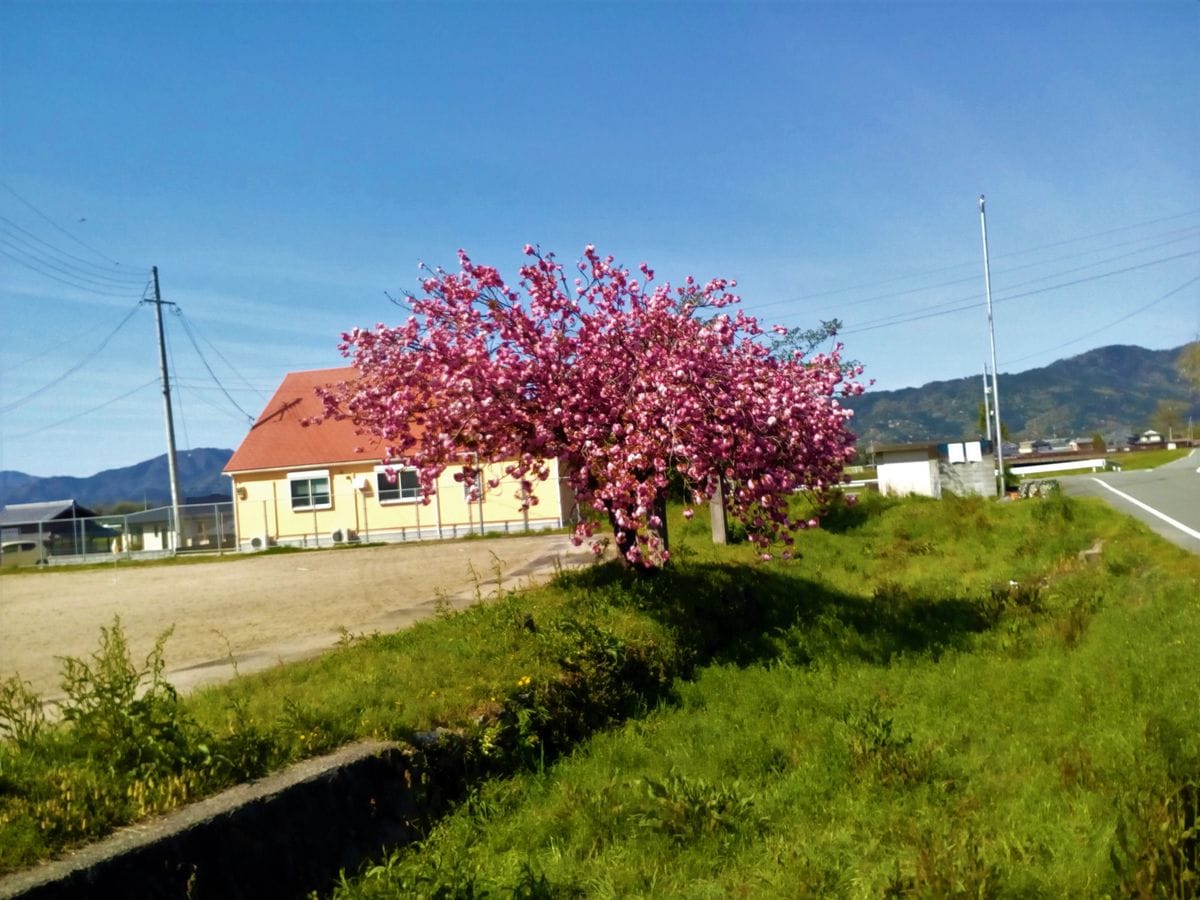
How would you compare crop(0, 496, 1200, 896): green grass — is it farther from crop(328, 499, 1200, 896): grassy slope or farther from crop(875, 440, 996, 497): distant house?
crop(875, 440, 996, 497): distant house

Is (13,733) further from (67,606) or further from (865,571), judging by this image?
(865,571)

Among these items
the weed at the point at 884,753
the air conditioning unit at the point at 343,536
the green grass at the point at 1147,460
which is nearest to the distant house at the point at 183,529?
the air conditioning unit at the point at 343,536

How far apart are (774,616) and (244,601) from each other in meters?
8.35

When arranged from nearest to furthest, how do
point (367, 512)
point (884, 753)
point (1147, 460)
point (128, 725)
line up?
point (128, 725), point (884, 753), point (367, 512), point (1147, 460)

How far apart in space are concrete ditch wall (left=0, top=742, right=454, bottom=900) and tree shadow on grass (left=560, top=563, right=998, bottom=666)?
449 centimetres

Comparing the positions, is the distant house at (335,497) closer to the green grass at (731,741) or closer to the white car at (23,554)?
the white car at (23,554)

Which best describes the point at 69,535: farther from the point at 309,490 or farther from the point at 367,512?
the point at 367,512

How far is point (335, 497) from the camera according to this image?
118 feet

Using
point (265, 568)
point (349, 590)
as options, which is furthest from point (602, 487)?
point (265, 568)

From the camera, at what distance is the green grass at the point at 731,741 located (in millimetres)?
5203

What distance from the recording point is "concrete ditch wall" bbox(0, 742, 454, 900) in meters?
4.42

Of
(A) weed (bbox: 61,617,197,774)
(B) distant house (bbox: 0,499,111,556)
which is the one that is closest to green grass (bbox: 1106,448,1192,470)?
(B) distant house (bbox: 0,499,111,556)

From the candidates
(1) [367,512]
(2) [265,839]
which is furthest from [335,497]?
(2) [265,839]

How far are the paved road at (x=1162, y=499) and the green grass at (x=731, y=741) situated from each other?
28.0 ft
